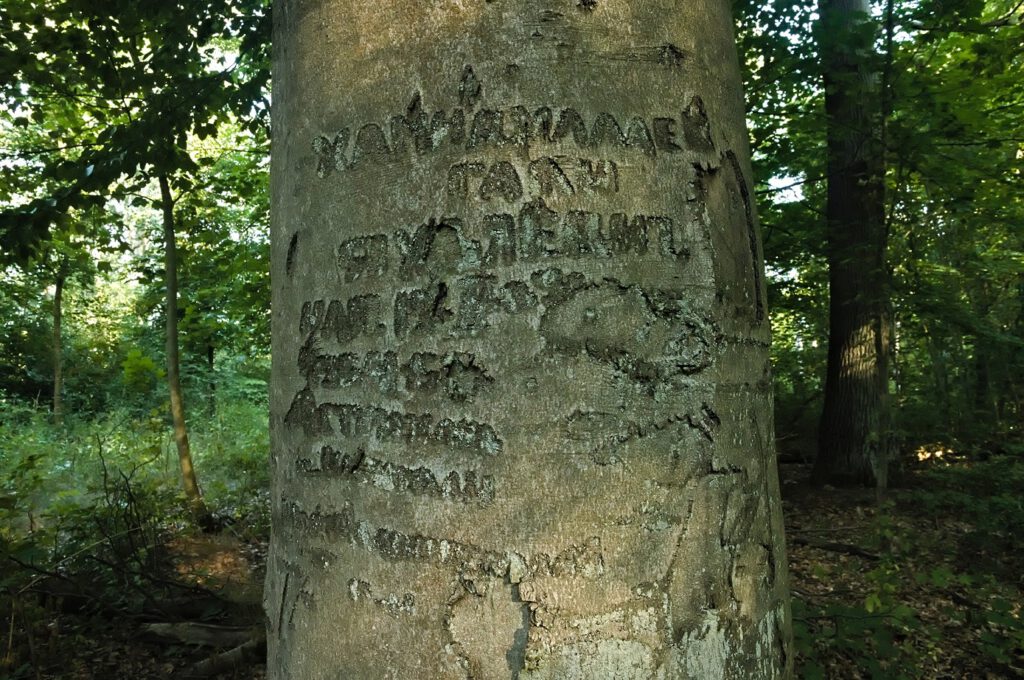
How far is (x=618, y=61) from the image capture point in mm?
874

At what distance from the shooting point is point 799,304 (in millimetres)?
8469

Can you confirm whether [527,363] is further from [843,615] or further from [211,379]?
[211,379]

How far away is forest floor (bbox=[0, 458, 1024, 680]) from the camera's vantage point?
2920 mm

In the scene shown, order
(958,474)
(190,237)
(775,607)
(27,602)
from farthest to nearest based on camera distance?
(190,237) → (958,474) → (27,602) → (775,607)

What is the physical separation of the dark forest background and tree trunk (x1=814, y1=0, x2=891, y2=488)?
3 cm

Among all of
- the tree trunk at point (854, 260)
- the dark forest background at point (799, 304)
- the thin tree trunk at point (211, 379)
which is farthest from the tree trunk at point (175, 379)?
the thin tree trunk at point (211, 379)

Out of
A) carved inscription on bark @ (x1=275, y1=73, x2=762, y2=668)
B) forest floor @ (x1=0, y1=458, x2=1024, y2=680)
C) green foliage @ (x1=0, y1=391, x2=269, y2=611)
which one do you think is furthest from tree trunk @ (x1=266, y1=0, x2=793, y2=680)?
green foliage @ (x1=0, y1=391, x2=269, y2=611)

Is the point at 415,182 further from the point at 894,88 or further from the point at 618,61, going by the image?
the point at 894,88

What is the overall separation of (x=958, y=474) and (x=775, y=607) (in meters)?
5.36

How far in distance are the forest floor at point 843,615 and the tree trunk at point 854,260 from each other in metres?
0.75

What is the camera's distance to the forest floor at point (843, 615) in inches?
115

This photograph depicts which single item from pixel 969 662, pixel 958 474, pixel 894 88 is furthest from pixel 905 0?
pixel 969 662

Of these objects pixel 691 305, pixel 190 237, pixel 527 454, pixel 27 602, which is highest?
pixel 190 237

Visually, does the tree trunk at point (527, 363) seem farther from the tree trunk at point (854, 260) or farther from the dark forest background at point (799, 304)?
the tree trunk at point (854, 260)
